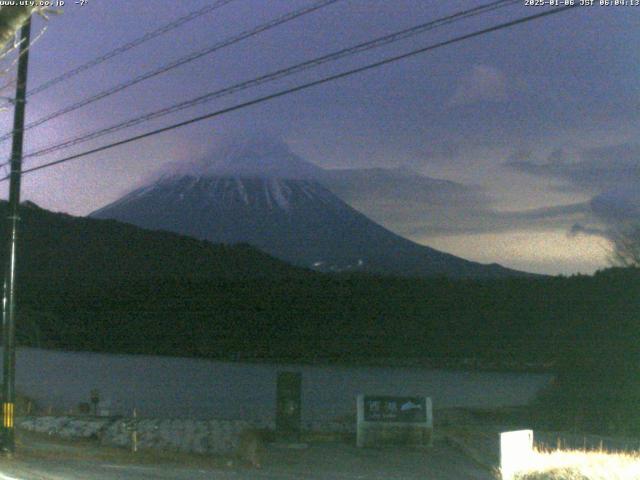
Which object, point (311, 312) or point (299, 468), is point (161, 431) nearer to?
point (299, 468)

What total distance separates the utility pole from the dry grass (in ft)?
33.7

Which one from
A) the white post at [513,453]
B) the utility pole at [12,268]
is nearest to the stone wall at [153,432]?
the utility pole at [12,268]

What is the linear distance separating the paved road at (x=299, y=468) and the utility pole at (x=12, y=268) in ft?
2.80

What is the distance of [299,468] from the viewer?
623 inches

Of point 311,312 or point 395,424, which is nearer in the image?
point 395,424

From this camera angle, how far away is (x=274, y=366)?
140 feet

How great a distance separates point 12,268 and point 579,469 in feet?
37.6

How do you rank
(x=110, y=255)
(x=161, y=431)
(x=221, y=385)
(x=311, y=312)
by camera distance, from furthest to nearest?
(x=110, y=255)
(x=311, y=312)
(x=221, y=385)
(x=161, y=431)

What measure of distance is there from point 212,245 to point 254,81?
190 ft

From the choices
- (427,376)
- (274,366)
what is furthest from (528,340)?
(274,366)

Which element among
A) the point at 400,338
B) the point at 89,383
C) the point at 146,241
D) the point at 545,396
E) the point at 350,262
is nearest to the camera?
the point at 545,396

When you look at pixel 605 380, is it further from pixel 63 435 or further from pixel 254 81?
pixel 254 81

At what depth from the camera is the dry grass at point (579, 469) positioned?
9906mm

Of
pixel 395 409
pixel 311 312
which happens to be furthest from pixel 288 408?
pixel 311 312
